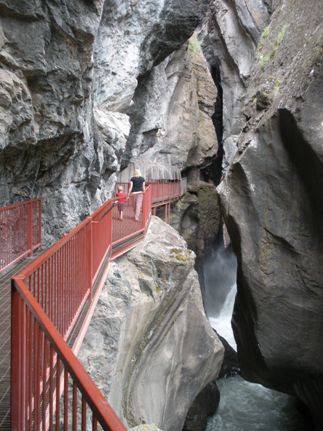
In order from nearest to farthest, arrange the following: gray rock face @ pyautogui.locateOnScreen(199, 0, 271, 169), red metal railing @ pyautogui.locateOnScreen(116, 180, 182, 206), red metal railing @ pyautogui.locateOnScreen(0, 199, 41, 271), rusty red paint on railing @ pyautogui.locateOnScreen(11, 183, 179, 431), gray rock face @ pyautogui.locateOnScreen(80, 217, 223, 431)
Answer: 1. rusty red paint on railing @ pyautogui.locateOnScreen(11, 183, 179, 431)
2. gray rock face @ pyautogui.locateOnScreen(80, 217, 223, 431)
3. red metal railing @ pyautogui.locateOnScreen(0, 199, 41, 271)
4. red metal railing @ pyautogui.locateOnScreen(116, 180, 182, 206)
5. gray rock face @ pyautogui.locateOnScreen(199, 0, 271, 169)

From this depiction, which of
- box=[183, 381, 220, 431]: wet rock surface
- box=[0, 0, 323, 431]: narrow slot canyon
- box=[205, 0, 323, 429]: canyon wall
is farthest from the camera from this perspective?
box=[183, 381, 220, 431]: wet rock surface

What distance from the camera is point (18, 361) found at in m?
2.54

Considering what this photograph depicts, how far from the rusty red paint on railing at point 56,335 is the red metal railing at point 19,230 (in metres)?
1.65

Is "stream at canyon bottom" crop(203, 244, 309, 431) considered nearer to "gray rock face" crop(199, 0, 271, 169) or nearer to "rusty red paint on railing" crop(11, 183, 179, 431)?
"rusty red paint on railing" crop(11, 183, 179, 431)

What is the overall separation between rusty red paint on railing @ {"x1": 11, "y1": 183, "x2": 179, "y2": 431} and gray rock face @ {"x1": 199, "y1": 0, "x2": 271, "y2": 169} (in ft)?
72.5

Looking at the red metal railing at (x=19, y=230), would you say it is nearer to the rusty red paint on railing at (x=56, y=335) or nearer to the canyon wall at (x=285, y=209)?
the rusty red paint on railing at (x=56, y=335)

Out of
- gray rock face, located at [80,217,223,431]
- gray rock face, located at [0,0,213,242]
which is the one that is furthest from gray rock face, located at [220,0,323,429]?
gray rock face, located at [0,0,213,242]

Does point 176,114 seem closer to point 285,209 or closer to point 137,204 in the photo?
point 137,204

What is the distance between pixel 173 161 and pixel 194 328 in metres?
16.8

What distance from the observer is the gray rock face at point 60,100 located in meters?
6.66

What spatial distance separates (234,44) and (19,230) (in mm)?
25745

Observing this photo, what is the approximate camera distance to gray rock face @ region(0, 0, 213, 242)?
6.66m

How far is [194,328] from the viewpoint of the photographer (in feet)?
32.5

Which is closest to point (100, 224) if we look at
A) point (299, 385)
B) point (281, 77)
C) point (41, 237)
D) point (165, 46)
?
point (41, 237)
